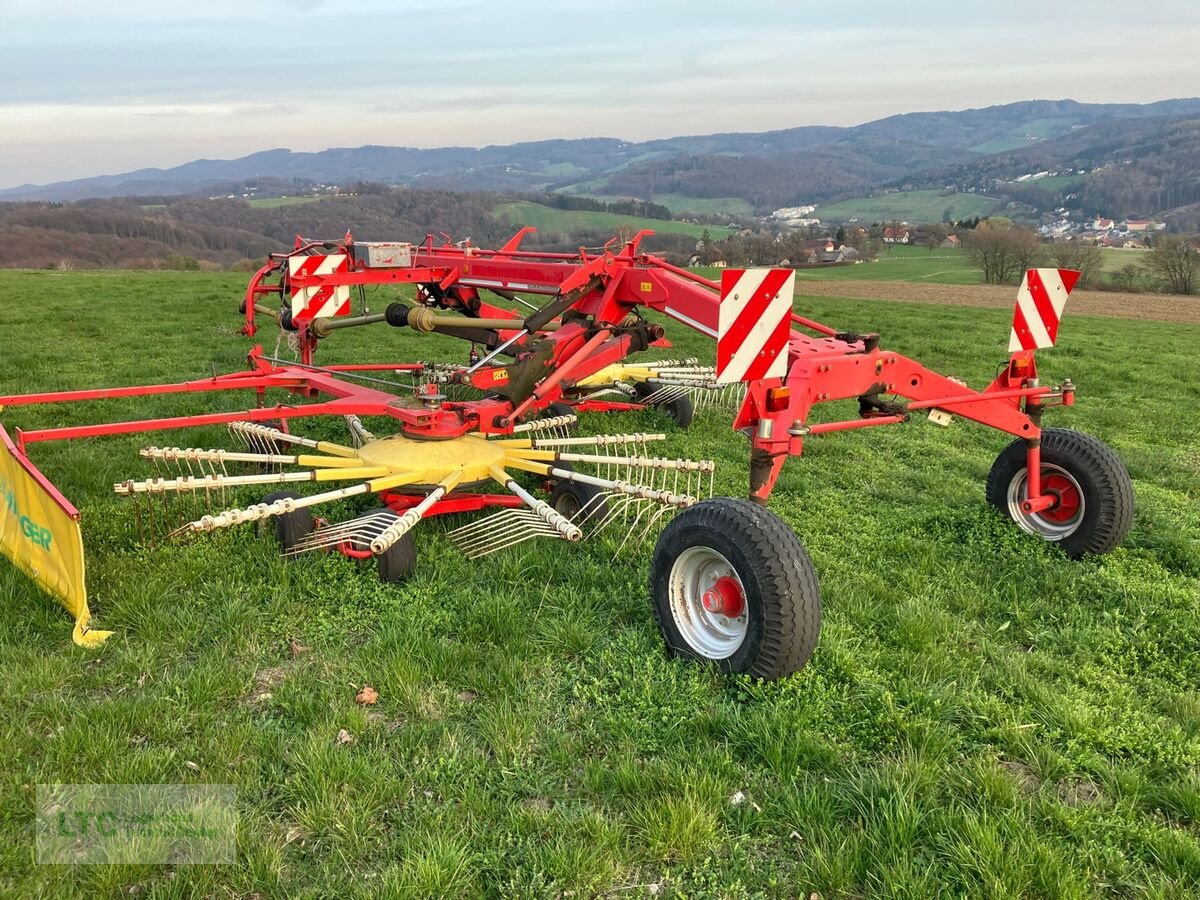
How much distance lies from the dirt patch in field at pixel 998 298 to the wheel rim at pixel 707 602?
23.6 metres

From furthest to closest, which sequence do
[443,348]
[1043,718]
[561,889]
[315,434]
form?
[443,348] < [315,434] < [1043,718] < [561,889]

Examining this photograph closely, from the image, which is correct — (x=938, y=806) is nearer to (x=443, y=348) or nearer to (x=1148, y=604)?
(x=1148, y=604)

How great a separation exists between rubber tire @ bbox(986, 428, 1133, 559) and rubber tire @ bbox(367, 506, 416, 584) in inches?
155

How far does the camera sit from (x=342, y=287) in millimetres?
7156

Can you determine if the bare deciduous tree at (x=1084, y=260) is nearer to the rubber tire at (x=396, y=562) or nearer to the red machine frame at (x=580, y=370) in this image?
the red machine frame at (x=580, y=370)

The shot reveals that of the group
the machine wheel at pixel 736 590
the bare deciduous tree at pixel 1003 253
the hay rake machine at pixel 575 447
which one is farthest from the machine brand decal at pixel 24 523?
the bare deciduous tree at pixel 1003 253

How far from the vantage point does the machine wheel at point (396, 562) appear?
4309 mm

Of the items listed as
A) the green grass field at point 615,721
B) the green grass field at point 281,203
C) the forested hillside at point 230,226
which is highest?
the green grass field at point 281,203

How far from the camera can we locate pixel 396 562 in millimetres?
4324

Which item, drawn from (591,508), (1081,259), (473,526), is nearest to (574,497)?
(591,508)

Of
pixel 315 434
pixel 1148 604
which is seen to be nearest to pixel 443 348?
pixel 315 434

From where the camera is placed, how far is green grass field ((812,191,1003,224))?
11088 cm

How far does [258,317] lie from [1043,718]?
16120mm

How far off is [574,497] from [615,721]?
2.21 m
